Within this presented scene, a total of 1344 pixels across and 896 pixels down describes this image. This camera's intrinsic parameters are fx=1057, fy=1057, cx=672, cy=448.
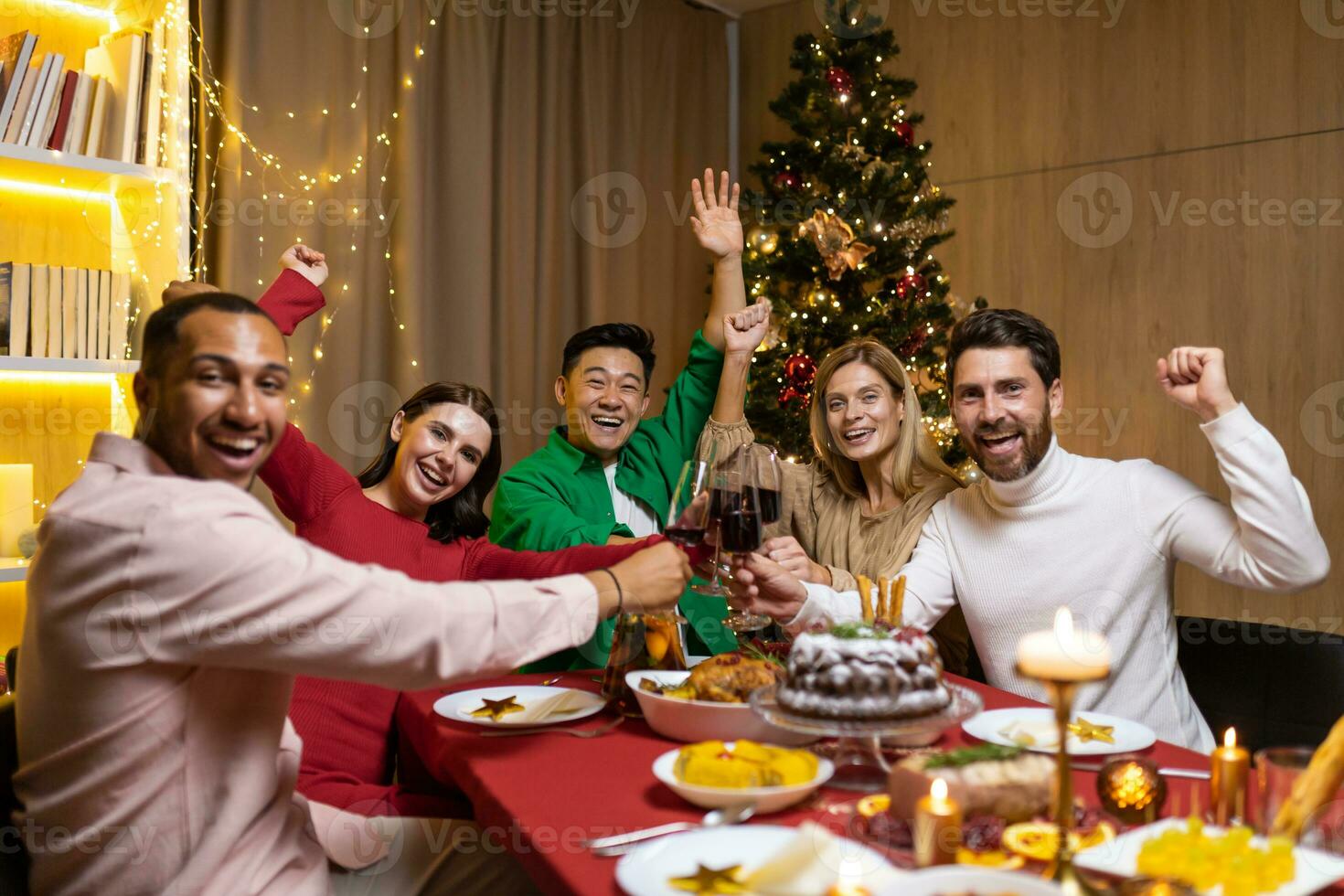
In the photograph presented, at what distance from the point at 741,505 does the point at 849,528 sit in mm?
1293

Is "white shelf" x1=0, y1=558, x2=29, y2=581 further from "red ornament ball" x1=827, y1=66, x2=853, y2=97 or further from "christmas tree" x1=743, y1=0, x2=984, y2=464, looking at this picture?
"red ornament ball" x1=827, y1=66, x2=853, y2=97

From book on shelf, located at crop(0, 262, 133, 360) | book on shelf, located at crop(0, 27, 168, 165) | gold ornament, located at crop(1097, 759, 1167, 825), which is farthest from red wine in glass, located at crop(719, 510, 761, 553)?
book on shelf, located at crop(0, 27, 168, 165)

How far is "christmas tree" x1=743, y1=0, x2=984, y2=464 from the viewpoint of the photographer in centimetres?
414

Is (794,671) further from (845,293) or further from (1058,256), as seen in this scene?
(1058,256)

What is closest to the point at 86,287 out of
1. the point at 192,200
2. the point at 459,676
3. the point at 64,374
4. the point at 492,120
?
the point at 64,374

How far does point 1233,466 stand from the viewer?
1959 millimetres

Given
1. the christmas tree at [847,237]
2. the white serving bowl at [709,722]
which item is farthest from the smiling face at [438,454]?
the christmas tree at [847,237]

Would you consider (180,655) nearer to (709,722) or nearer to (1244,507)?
(709,722)

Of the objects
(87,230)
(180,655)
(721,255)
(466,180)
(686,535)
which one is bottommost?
(180,655)

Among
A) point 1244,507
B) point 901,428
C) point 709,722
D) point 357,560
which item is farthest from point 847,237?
point 709,722

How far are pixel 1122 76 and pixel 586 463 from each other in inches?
119

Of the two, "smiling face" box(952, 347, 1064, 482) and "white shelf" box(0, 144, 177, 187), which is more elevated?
"white shelf" box(0, 144, 177, 187)

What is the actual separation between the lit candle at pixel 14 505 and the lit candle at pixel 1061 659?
301 cm

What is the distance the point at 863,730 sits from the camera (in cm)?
124
